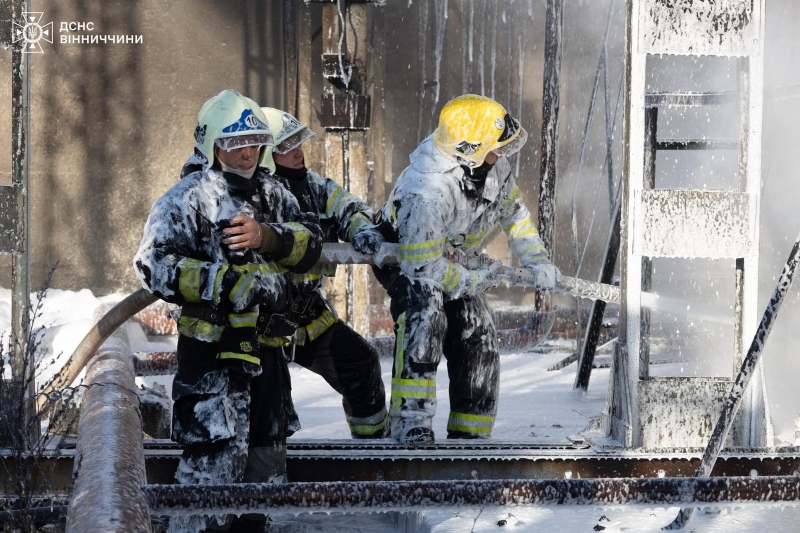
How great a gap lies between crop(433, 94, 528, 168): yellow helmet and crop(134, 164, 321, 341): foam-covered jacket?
3.34 ft

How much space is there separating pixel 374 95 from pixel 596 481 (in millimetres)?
7923

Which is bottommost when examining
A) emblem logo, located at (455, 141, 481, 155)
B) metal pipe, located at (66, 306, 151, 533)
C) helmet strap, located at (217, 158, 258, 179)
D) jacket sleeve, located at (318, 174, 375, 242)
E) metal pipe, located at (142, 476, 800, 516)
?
metal pipe, located at (142, 476, 800, 516)

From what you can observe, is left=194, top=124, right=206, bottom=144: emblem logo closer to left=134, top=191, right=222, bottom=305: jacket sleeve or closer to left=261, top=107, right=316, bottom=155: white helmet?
left=134, top=191, right=222, bottom=305: jacket sleeve

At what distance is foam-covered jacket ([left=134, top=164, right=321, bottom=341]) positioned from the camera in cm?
368

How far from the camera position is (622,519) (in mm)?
4062

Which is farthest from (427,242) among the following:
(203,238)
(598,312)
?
(598,312)

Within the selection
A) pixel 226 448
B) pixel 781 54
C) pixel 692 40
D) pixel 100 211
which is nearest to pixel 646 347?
pixel 692 40

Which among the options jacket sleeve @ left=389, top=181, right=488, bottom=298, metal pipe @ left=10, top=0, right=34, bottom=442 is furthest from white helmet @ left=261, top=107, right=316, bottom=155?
metal pipe @ left=10, top=0, right=34, bottom=442

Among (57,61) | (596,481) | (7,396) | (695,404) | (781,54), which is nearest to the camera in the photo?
(596,481)

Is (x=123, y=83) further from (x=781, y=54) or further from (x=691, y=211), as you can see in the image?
(x=691, y=211)

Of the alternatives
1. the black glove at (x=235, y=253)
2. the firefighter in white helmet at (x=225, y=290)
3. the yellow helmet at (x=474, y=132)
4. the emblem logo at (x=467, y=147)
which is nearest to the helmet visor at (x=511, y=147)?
the yellow helmet at (x=474, y=132)

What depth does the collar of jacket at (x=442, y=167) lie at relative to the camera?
4.82 metres

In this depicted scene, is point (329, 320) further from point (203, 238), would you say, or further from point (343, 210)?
point (203, 238)

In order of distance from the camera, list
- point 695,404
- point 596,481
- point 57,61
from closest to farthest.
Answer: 1. point 596,481
2. point 695,404
3. point 57,61
